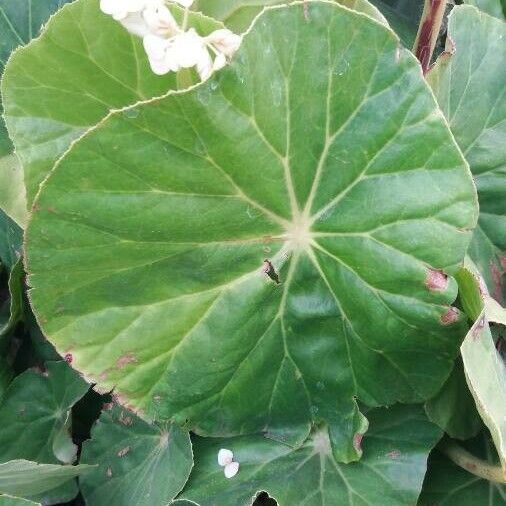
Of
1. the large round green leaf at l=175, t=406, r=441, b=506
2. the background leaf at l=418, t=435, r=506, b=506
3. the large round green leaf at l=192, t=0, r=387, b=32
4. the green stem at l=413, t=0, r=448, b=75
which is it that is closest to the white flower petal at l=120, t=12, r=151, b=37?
the large round green leaf at l=192, t=0, r=387, b=32

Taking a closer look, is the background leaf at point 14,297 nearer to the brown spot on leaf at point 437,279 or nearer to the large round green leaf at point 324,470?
the large round green leaf at point 324,470

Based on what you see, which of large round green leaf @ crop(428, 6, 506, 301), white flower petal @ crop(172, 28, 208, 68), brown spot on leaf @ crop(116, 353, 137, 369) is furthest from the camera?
large round green leaf @ crop(428, 6, 506, 301)

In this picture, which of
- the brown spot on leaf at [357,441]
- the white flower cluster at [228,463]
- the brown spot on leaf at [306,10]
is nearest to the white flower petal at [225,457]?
the white flower cluster at [228,463]

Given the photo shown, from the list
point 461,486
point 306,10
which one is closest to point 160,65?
point 306,10

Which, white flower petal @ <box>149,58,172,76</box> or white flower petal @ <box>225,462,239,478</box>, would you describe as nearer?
white flower petal @ <box>149,58,172,76</box>

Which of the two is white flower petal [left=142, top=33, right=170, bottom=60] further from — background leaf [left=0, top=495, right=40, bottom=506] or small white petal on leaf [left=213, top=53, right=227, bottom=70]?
background leaf [left=0, top=495, right=40, bottom=506]

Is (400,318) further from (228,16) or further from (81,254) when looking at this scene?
(228,16)
